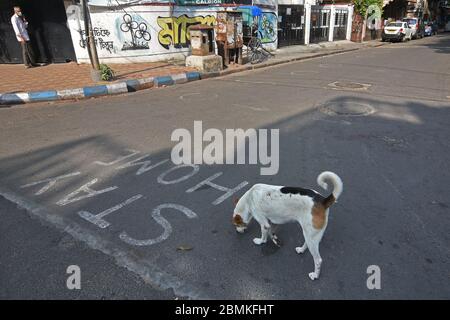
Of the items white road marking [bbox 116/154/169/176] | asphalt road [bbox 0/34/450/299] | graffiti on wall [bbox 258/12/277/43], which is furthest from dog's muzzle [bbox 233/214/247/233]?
graffiti on wall [bbox 258/12/277/43]

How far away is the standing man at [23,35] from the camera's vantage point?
11.1 metres

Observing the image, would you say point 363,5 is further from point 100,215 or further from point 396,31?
point 100,215

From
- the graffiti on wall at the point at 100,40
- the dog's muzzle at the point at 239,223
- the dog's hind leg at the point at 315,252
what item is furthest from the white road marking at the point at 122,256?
the graffiti on wall at the point at 100,40

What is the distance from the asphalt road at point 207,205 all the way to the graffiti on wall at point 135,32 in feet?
21.4

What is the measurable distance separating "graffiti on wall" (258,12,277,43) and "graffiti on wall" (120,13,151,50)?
23.0ft

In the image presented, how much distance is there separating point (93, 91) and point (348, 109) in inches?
258

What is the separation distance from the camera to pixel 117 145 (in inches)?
→ 210

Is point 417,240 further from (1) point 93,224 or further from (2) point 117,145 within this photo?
(2) point 117,145

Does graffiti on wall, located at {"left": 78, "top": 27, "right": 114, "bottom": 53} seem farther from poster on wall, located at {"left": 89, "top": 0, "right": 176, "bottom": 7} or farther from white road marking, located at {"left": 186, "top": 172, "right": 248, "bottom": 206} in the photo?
white road marking, located at {"left": 186, "top": 172, "right": 248, "bottom": 206}

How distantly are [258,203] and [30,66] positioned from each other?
12.7 metres

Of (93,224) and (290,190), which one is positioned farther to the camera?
(93,224)

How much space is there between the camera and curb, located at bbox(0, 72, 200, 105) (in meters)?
8.01

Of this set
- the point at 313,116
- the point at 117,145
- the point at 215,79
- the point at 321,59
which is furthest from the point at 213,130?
the point at 321,59

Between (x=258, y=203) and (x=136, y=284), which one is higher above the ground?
(x=258, y=203)
